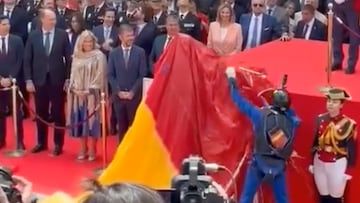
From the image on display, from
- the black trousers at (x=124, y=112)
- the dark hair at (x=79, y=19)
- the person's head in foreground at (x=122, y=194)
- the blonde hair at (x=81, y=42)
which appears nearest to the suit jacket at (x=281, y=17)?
the black trousers at (x=124, y=112)

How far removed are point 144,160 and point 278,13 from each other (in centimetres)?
465

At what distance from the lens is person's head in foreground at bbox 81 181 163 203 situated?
3.11m

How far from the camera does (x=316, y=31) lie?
1219cm

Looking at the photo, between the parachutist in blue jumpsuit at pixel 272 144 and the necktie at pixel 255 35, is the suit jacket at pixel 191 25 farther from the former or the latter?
the parachutist in blue jumpsuit at pixel 272 144

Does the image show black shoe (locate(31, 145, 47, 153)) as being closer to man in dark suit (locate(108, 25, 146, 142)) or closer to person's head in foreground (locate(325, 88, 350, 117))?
man in dark suit (locate(108, 25, 146, 142))

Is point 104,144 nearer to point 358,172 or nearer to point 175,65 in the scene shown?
point 175,65

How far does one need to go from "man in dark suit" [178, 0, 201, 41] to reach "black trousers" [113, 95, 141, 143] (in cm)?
166

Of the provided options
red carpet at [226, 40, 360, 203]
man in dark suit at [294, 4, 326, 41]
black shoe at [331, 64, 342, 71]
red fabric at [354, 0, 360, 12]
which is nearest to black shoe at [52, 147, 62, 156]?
red carpet at [226, 40, 360, 203]

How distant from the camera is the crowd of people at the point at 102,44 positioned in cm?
1102

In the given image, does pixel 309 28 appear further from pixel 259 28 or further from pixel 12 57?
pixel 12 57

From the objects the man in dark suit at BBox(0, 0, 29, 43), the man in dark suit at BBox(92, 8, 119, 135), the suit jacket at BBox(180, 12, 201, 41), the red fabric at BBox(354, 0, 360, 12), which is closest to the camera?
the red fabric at BBox(354, 0, 360, 12)

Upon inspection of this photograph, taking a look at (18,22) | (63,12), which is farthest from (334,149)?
(18,22)

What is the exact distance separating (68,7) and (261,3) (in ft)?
9.23

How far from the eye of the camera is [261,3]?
12.3 meters
